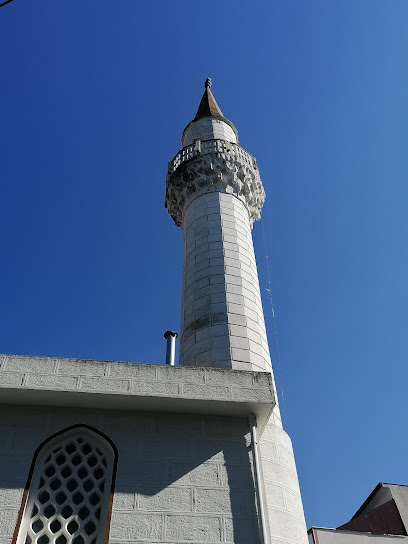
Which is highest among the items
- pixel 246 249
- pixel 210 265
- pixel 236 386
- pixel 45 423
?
pixel 246 249

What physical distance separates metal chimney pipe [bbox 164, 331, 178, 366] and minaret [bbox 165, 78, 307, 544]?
0.58 feet

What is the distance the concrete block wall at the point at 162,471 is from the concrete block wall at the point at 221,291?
192cm

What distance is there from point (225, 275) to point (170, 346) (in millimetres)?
1554

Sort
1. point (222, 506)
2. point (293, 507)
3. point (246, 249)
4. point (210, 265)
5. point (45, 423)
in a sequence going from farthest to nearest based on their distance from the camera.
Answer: point (246, 249)
point (210, 265)
point (293, 507)
point (45, 423)
point (222, 506)

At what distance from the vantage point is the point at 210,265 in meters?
8.65

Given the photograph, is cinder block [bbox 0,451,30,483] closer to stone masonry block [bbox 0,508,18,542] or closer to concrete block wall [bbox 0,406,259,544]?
concrete block wall [bbox 0,406,259,544]

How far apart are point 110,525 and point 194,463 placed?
995 mm

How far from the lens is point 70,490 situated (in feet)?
15.5

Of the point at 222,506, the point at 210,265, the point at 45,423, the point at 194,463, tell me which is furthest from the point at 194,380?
the point at 210,265

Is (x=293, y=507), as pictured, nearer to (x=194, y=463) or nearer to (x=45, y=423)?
(x=194, y=463)

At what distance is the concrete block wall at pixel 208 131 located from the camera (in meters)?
12.5

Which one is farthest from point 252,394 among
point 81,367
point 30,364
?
point 30,364

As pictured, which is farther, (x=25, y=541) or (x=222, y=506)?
(x=222, y=506)

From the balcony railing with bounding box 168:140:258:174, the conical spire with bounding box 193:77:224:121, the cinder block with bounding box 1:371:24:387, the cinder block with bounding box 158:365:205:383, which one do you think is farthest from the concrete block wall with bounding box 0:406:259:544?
the conical spire with bounding box 193:77:224:121
